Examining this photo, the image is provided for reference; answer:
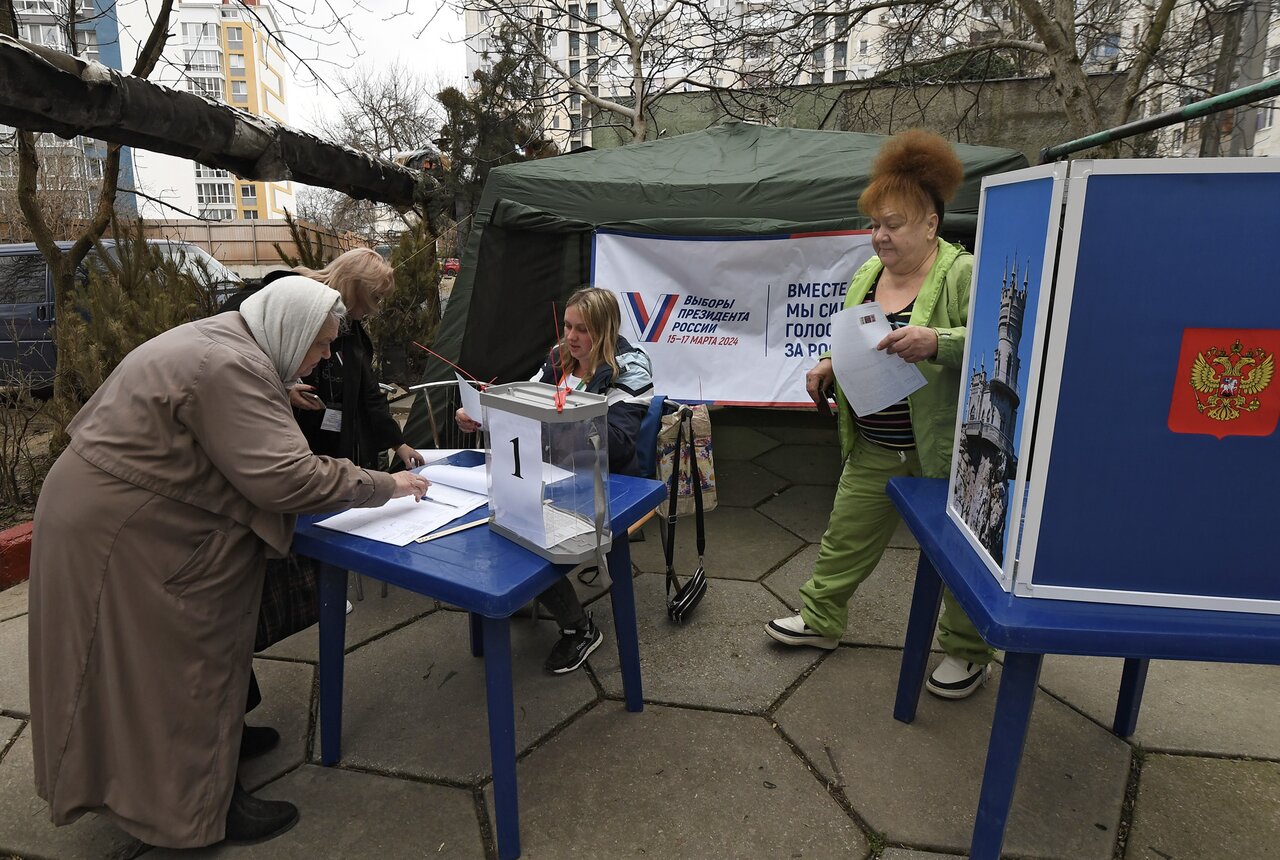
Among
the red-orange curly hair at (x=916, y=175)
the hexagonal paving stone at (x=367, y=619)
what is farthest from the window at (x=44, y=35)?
the red-orange curly hair at (x=916, y=175)

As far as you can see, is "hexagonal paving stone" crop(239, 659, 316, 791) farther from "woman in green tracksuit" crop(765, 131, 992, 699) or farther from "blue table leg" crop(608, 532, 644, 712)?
"woman in green tracksuit" crop(765, 131, 992, 699)

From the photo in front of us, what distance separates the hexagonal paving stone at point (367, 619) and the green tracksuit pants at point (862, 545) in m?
1.64

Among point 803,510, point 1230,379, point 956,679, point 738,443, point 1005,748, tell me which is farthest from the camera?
point 738,443

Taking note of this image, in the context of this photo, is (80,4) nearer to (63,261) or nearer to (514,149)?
(63,261)

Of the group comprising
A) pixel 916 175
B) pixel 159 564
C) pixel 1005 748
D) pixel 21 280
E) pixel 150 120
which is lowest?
pixel 1005 748

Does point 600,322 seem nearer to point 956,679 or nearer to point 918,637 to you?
point 918,637

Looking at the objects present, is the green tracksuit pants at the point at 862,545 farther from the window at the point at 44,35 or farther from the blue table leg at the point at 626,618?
the window at the point at 44,35

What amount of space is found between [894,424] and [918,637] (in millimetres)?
660

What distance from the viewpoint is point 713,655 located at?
2736mm

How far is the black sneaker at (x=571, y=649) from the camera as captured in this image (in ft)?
8.57

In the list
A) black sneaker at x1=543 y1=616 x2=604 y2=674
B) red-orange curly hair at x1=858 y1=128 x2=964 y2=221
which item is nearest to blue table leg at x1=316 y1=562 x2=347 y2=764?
black sneaker at x1=543 y1=616 x2=604 y2=674

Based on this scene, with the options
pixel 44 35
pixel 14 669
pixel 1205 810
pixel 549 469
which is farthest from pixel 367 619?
pixel 44 35

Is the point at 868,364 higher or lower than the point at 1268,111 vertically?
lower

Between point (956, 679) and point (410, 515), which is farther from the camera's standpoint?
point (956, 679)
